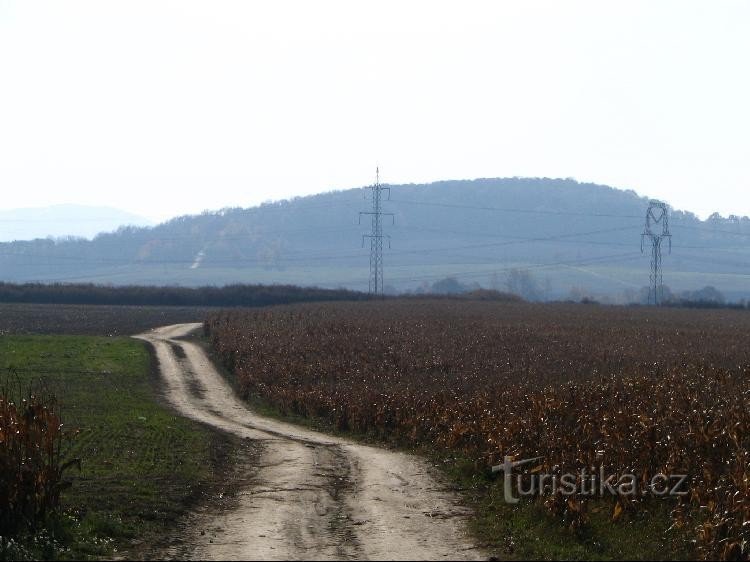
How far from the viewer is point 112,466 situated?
2078cm

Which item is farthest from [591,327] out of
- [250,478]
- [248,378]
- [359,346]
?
[250,478]

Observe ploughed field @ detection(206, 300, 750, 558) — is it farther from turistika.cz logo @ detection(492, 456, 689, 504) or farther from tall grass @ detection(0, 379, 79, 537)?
tall grass @ detection(0, 379, 79, 537)

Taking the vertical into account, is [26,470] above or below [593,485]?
above

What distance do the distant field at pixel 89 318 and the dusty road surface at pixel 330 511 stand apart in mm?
36664

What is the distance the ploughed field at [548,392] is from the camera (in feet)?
55.3

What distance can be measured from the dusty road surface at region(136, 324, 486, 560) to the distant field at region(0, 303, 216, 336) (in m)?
36.7

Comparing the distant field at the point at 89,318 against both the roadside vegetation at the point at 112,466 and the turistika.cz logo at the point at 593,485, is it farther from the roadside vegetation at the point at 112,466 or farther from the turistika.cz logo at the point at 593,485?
the turistika.cz logo at the point at 593,485

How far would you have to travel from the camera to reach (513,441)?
2123 centimetres

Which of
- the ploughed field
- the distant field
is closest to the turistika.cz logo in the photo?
the ploughed field

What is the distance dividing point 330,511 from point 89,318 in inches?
2381

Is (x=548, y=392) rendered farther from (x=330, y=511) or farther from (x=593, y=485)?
(x=330, y=511)

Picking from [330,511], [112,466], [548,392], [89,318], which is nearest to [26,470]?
[330,511]

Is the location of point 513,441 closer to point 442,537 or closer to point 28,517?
point 442,537

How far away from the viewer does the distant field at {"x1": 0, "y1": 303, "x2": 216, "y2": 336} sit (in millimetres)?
61844
